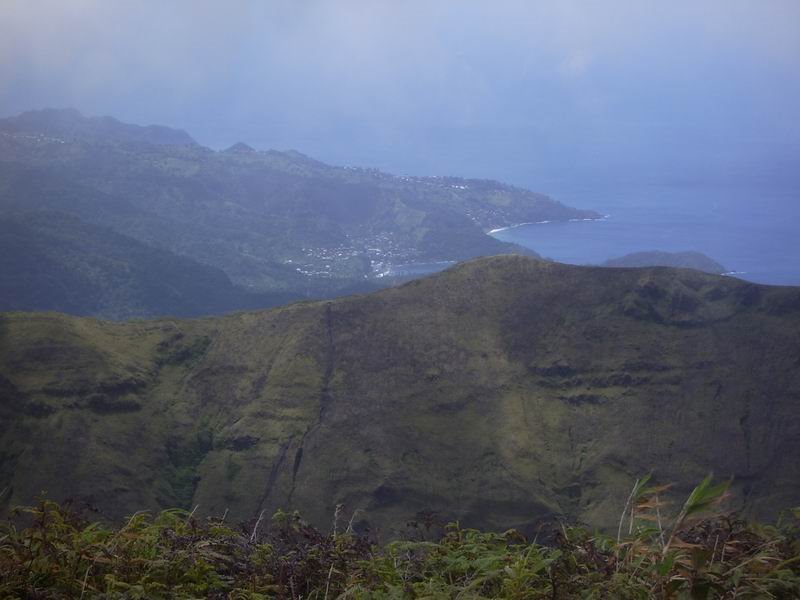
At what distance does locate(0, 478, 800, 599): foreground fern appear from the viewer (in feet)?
9.08

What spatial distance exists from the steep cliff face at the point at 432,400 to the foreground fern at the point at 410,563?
7.69m

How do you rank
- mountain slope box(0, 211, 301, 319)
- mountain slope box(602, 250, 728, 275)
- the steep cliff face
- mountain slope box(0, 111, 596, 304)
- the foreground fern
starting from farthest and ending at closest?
mountain slope box(0, 111, 596, 304)
mountain slope box(0, 211, 301, 319)
mountain slope box(602, 250, 728, 275)
the steep cliff face
the foreground fern

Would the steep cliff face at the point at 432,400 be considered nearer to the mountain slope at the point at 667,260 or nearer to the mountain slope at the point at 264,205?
the mountain slope at the point at 667,260

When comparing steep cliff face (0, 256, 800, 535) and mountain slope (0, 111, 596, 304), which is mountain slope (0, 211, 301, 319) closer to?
mountain slope (0, 111, 596, 304)

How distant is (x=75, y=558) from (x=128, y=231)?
92.9 feet

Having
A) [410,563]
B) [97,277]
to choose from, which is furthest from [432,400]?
[97,277]

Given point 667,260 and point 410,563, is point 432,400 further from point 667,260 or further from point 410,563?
point 667,260

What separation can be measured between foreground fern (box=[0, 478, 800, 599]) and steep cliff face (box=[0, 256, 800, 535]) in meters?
7.69

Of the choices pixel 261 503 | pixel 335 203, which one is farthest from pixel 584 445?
pixel 335 203

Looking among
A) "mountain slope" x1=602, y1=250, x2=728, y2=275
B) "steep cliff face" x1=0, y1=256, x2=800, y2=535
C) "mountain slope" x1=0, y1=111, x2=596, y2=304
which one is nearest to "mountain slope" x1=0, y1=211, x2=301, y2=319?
"mountain slope" x1=0, y1=111, x2=596, y2=304

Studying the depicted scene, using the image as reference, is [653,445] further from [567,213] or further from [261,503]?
[567,213]

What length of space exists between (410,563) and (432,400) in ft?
31.2

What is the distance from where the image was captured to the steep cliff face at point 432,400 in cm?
1145

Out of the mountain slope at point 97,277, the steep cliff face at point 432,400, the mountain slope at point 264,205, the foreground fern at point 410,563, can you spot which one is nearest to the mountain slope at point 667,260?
the mountain slope at point 264,205
